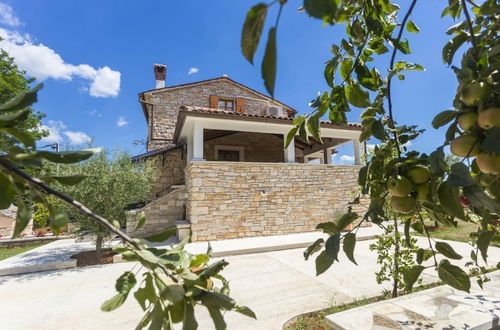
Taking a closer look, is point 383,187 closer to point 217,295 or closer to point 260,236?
point 217,295

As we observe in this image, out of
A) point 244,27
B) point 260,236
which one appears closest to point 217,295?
point 244,27

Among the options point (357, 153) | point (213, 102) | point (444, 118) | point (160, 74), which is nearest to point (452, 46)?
point (444, 118)

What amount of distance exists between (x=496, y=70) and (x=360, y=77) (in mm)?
454

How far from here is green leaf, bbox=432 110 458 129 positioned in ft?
1.84

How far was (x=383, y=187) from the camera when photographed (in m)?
0.87

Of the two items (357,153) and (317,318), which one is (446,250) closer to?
(317,318)

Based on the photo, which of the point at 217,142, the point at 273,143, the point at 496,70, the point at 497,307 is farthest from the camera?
the point at 273,143

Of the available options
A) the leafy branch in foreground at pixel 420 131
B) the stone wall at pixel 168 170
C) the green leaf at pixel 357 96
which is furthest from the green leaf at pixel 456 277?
the stone wall at pixel 168 170

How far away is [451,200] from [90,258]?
7.41 m

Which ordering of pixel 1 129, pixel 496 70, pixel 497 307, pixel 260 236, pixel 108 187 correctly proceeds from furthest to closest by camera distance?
pixel 260 236, pixel 108 187, pixel 497 307, pixel 496 70, pixel 1 129

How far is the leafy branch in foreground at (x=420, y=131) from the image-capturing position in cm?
48

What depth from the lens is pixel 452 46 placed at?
33.8 inches

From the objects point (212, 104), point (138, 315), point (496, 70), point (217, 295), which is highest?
point (212, 104)

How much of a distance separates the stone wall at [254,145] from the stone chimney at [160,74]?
509 cm
